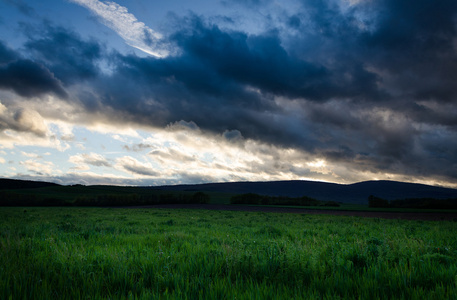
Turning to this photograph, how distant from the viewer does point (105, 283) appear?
12.1 ft

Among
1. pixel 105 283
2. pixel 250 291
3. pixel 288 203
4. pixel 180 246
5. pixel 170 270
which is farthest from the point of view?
pixel 288 203

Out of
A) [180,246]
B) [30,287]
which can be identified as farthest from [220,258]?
[30,287]

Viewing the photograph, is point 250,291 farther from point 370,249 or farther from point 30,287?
point 370,249

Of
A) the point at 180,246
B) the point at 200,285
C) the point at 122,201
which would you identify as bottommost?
the point at 122,201

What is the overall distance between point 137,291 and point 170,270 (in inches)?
31.6

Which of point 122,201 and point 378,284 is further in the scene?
point 122,201

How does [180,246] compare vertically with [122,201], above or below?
above

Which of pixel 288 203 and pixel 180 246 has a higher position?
pixel 180 246

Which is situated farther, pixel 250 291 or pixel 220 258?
pixel 220 258

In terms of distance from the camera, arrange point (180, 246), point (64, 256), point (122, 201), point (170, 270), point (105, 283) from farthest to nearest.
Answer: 1. point (122, 201)
2. point (180, 246)
3. point (64, 256)
4. point (170, 270)
5. point (105, 283)

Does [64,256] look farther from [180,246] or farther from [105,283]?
[180,246]

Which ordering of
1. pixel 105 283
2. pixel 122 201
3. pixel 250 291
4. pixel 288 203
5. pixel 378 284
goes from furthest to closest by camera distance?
pixel 288 203, pixel 122 201, pixel 105 283, pixel 378 284, pixel 250 291

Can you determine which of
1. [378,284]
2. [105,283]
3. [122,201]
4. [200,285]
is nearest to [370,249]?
[378,284]

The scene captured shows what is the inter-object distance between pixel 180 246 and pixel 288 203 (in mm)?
82457
